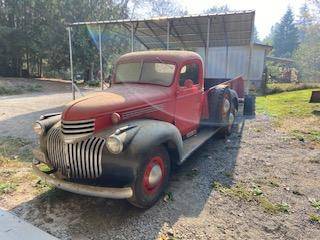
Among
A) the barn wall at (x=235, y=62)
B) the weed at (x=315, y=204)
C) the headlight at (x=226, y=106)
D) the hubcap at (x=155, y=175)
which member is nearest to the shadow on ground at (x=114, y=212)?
the hubcap at (x=155, y=175)

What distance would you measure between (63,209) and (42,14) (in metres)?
19.2

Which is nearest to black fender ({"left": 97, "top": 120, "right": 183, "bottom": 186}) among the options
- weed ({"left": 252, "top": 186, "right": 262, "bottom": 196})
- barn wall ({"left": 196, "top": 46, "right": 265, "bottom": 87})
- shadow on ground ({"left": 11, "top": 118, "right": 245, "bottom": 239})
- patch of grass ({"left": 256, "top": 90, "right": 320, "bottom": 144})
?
shadow on ground ({"left": 11, "top": 118, "right": 245, "bottom": 239})

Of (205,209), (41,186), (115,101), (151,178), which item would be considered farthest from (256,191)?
(41,186)

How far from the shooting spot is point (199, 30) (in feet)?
36.7

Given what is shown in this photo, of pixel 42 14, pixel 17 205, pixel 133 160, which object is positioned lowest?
pixel 17 205

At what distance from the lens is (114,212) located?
3396 mm

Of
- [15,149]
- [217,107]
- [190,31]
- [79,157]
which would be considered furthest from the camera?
[190,31]

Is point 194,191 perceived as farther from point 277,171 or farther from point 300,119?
point 300,119

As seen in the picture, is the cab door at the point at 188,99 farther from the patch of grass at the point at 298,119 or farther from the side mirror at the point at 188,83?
the patch of grass at the point at 298,119

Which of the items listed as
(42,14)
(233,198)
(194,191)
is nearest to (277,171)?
(233,198)

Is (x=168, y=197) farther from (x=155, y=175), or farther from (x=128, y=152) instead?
(x=128, y=152)

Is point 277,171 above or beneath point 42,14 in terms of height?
beneath

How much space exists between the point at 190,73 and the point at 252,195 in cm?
230

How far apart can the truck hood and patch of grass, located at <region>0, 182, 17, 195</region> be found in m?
1.48
